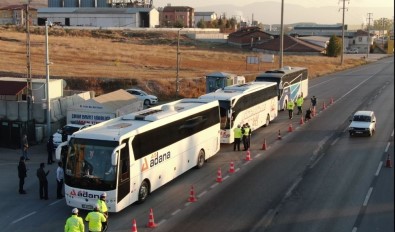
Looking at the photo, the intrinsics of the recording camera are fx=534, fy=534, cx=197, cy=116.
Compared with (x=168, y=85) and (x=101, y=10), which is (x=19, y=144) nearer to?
(x=168, y=85)

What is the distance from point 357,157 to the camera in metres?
25.5

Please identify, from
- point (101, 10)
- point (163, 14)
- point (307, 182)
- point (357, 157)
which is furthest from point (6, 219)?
point (163, 14)

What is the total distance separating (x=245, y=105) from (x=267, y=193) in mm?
10289

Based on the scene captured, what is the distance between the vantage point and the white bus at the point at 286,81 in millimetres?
38969

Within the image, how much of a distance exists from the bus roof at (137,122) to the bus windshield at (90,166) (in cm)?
26

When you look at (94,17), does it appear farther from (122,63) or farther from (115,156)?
(115,156)

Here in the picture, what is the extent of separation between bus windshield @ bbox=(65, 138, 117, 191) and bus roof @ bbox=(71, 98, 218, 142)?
259 mm

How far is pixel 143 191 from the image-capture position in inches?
720

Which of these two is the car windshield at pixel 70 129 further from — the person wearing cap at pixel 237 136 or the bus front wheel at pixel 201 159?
the person wearing cap at pixel 237 136

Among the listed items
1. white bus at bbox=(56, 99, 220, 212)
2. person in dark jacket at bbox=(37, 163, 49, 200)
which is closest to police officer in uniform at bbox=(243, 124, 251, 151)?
white bus at bbox=(56, 99, 220, 212)

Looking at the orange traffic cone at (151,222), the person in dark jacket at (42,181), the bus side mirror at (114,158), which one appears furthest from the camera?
the person in dark jacket at (42,181)

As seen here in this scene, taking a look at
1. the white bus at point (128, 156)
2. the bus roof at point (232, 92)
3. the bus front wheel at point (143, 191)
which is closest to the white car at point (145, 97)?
the bus roof at point (232, 92)

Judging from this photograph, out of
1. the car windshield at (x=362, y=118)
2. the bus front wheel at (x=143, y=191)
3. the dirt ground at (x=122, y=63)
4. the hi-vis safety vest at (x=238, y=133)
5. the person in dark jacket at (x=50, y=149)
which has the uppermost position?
the dirt ground at (x=122, y=63)

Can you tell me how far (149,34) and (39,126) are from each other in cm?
8855
